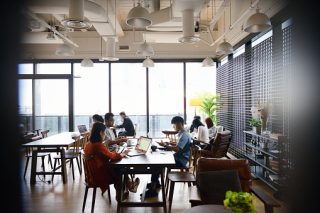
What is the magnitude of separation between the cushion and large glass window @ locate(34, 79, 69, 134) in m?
6.89

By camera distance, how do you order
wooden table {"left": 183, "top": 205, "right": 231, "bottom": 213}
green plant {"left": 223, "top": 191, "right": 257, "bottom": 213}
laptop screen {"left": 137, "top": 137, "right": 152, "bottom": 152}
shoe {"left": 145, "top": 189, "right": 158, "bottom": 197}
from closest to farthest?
green plant {"left": 223, "top": 191, "right": 257, "bottom": 213}
wooden table {"left": 183, "top": 205, "right": 231, "bottom": 213}
laptop screen {"left": 137, "top": 137, "right": 152, "bottom": 152}
shoe {"left": 145, "top": 189, "right": 158, "bottom": 197}

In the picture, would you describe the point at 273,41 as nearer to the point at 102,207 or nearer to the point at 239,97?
the point at 239,97

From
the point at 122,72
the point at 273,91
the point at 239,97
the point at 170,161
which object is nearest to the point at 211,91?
the point at 239,97

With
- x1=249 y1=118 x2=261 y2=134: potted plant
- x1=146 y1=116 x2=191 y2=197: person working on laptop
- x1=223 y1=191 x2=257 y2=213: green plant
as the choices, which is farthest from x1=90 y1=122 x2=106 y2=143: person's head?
x1=249 y1=118 x2=261 y2=134: potted plant

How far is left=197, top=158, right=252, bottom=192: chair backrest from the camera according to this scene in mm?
3023

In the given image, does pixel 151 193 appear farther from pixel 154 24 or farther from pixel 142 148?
pixel 154 24

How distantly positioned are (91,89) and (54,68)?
138 centimetres

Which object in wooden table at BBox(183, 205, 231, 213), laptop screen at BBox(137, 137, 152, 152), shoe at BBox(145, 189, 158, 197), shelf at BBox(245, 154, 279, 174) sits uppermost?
laptop screen at BBox(137, 137, 152, 152)

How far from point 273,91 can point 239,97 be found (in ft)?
6.01

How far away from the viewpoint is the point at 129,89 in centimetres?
878

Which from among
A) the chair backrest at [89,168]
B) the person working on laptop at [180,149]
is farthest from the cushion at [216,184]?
the chair backrest at [89,168]

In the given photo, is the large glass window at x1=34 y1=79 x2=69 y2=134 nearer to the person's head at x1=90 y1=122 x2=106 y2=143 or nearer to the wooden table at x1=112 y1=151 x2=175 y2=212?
the person's head at x1=90 y1=122 x2=106 y2=143

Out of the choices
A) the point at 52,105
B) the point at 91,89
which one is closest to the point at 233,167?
the point at 91,89

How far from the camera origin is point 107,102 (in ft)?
28.8
